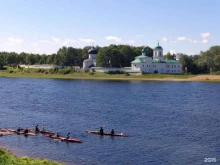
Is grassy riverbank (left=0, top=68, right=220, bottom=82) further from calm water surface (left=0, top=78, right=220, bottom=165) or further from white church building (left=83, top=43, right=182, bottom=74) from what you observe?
calm water surface (left=0, top=78, right=220, bottom=165)

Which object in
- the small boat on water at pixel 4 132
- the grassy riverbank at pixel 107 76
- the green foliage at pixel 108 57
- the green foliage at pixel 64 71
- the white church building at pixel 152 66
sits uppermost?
the green foliage at pixel 108 57

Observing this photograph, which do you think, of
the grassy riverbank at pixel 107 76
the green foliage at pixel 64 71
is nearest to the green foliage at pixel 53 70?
the grassy riverbank at pixel 107 76

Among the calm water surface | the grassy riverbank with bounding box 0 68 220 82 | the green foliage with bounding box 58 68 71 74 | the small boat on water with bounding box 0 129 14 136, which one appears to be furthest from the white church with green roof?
the small boat on water with bounding box 0 129 14 136

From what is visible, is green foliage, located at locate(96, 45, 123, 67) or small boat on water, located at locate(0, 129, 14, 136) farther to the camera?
green foliage, located at locate(96, 45, 123, 67)

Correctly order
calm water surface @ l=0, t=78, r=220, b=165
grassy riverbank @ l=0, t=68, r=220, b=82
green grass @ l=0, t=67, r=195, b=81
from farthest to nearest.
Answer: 1. green grass @ l=0, t=67, r=195, b=81
2. grassy riverbank @ l=0, t=68, r=220, b=82
3. calm water surface @ l=0, t=78, r=220, b=165

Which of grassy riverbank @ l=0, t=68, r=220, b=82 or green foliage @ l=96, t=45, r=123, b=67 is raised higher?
green foliage @ l=96, t=45, r=123, b=67

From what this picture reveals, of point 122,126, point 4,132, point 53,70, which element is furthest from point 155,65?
point 4,132

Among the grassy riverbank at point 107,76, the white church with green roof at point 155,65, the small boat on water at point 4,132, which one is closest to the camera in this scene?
the small boat on water at point 4,132

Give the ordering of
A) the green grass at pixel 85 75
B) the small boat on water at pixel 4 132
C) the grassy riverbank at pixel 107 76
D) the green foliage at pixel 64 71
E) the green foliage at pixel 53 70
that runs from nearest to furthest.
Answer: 1. the small boat on water at pixel 4 132
2. the grassy riverbank at pixel 107 76
3. the green grass at pixel 85 75
4. the green foliage at pixel 64 71
5. the green foliage at pixel 53 70

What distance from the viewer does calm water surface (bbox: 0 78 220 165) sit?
137 ft

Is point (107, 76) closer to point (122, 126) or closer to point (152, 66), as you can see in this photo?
point (152, 66)

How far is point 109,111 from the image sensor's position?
7438cm

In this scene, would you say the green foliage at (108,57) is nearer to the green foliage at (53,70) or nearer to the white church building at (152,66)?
the white church building at (152,66)

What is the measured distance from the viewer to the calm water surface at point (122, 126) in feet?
137
